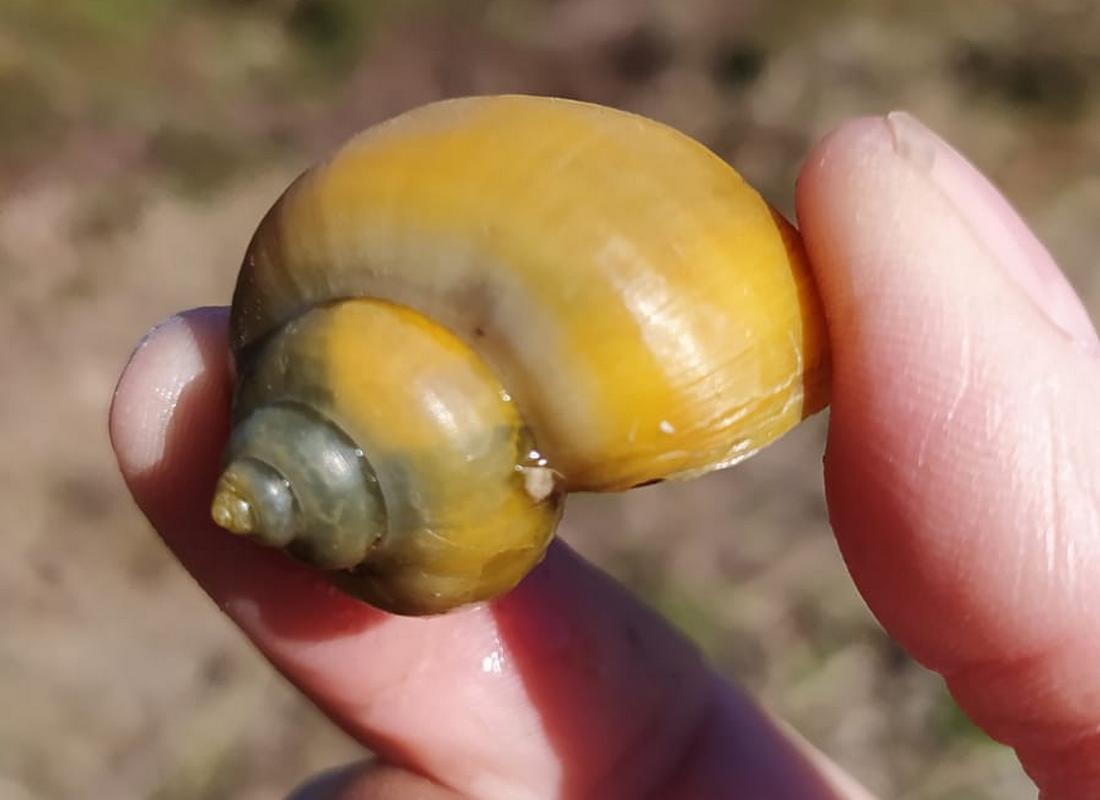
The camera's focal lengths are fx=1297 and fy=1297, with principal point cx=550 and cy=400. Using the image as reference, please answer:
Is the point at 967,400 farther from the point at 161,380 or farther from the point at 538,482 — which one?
the point at 161,380

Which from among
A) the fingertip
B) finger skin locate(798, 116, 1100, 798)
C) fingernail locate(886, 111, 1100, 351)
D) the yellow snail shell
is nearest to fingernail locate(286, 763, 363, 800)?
the fingertip

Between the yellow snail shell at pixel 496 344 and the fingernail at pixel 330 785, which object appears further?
the fingernail at pixel 330 785

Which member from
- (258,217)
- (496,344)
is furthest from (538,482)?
(258,217)

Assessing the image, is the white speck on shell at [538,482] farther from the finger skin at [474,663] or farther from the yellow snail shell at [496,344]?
the finger skin at [474,663]

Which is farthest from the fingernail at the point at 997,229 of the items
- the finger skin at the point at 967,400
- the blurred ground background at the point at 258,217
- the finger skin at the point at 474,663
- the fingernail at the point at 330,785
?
the blurred ground background at the point at 258,217

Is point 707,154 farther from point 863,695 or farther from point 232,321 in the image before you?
point 863,695

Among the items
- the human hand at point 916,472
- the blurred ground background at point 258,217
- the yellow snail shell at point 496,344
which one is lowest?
the blurred ground background at point 258,217

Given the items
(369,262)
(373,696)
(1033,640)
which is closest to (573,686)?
(373,696)

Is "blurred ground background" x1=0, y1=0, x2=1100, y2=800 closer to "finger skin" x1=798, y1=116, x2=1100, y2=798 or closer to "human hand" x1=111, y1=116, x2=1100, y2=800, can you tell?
"human hand" x1=111, y1=116, x2=1100, y2=800
